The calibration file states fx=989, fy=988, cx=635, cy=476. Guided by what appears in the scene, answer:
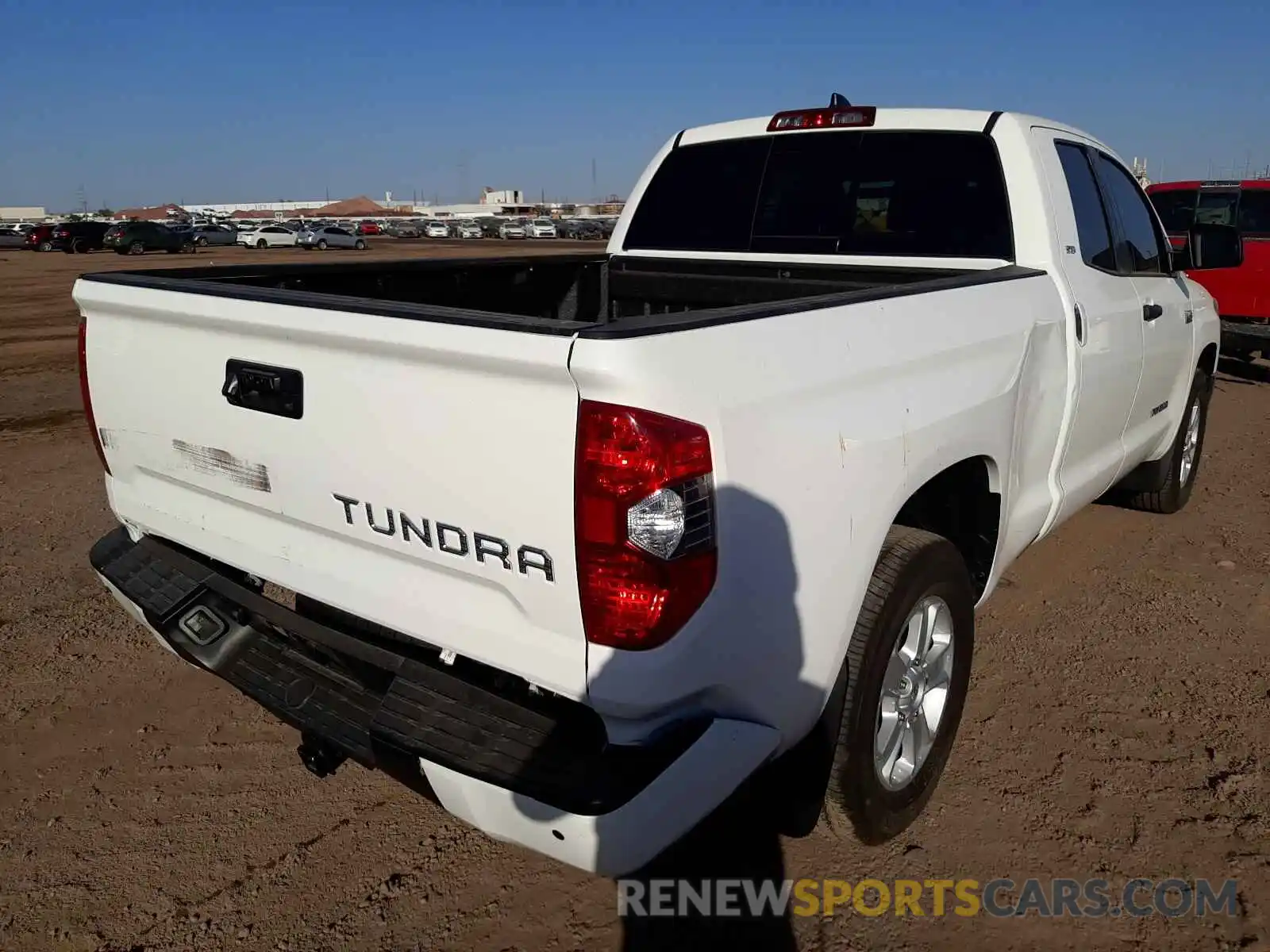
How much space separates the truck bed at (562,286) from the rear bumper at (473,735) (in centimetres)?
82

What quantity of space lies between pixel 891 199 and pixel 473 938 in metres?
3.05

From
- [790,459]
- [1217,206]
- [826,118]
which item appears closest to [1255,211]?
[1217,206]

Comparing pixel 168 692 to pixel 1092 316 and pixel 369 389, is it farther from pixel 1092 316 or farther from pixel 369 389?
pixel 1092 316

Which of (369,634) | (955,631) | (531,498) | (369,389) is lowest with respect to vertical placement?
(955,631)

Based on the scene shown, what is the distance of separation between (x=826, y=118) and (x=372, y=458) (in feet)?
9.12

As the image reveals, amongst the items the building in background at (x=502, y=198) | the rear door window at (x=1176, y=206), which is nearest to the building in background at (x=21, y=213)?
the building in background at (x=502, y=198)

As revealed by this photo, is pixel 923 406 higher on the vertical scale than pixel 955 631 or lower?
higher

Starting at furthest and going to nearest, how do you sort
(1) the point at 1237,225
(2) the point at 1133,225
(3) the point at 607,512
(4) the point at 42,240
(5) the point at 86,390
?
(4) the point at 42,240 < (1) the point at 1237,225 < (2) the point at 1133,225 < (5) the point at 86,390 < (3) the point at 607,512

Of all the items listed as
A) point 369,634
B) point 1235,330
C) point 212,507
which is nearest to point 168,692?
point 212,507

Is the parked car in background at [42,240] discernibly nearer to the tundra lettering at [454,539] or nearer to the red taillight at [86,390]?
the red taillight at [86,390]

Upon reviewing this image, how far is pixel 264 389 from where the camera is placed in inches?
92.4

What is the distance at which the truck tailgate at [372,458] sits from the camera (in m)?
1.93

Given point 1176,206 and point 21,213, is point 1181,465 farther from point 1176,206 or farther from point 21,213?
point 21,213

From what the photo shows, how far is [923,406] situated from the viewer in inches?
96.6
